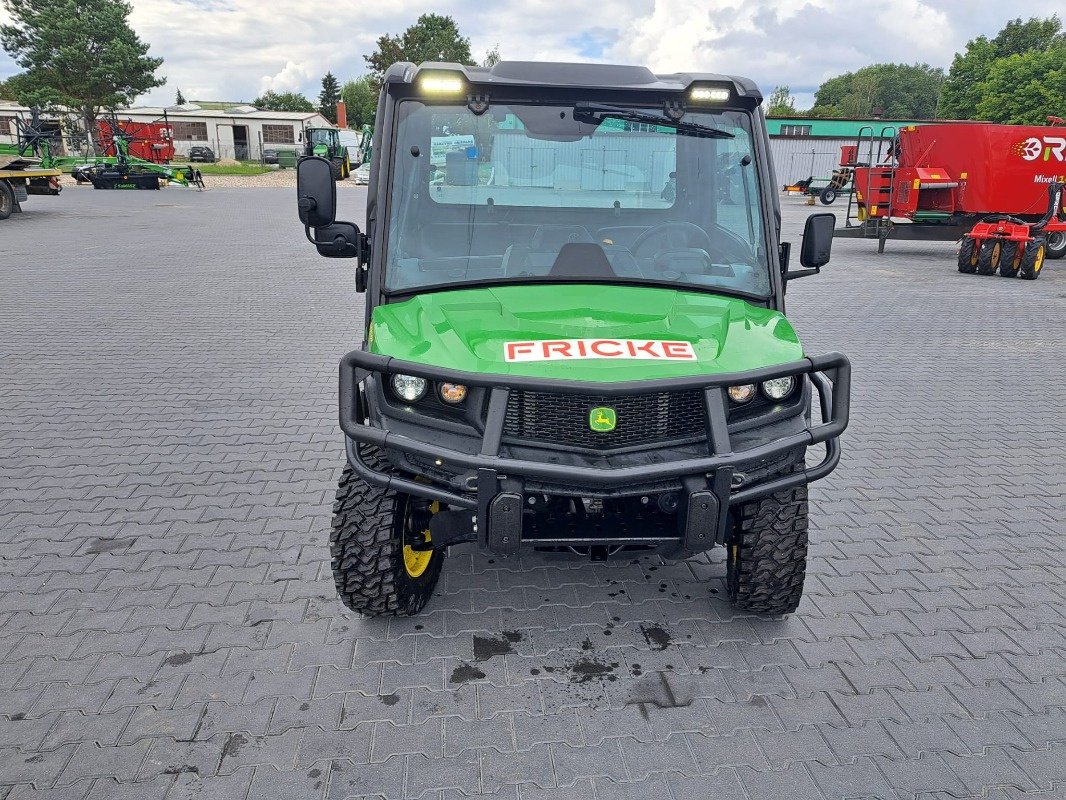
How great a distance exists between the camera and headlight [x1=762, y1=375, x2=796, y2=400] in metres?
3.25

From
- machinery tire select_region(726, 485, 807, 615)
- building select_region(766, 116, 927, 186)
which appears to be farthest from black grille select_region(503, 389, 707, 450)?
building select_region(766, 116, 927, 186)

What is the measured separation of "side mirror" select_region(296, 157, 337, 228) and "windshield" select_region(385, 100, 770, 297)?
14.3 inches

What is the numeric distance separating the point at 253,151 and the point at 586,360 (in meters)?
77.1

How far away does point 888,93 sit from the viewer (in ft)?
372

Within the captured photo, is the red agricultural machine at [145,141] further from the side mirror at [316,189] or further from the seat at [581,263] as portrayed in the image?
the seat at [581,263]

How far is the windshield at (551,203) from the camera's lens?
377 cm

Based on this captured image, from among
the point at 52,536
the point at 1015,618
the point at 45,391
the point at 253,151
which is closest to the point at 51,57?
the point at 253,151

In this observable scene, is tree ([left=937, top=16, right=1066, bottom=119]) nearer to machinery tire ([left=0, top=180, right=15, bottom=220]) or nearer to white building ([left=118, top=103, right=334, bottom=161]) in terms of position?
white building ([left=118, top=103, right=334, bottom=161])

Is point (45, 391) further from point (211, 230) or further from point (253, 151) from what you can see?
point (253, 151)

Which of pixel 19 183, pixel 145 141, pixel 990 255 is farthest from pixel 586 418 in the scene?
pixel 145 141

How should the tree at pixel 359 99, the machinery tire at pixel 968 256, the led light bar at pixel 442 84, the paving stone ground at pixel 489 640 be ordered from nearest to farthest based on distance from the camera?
1. the paving stone ground at pixel 489 640
2. the led light bar at pixel 442 84
3. the machinery tire at pixel 968 256
4. the tree at pixel 359 99

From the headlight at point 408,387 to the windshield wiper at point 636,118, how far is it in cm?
153

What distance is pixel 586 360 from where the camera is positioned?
10.0ft

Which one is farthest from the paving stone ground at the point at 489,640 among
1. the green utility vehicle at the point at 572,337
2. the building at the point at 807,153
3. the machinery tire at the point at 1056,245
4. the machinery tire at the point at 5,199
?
the building at the point at 807,153
